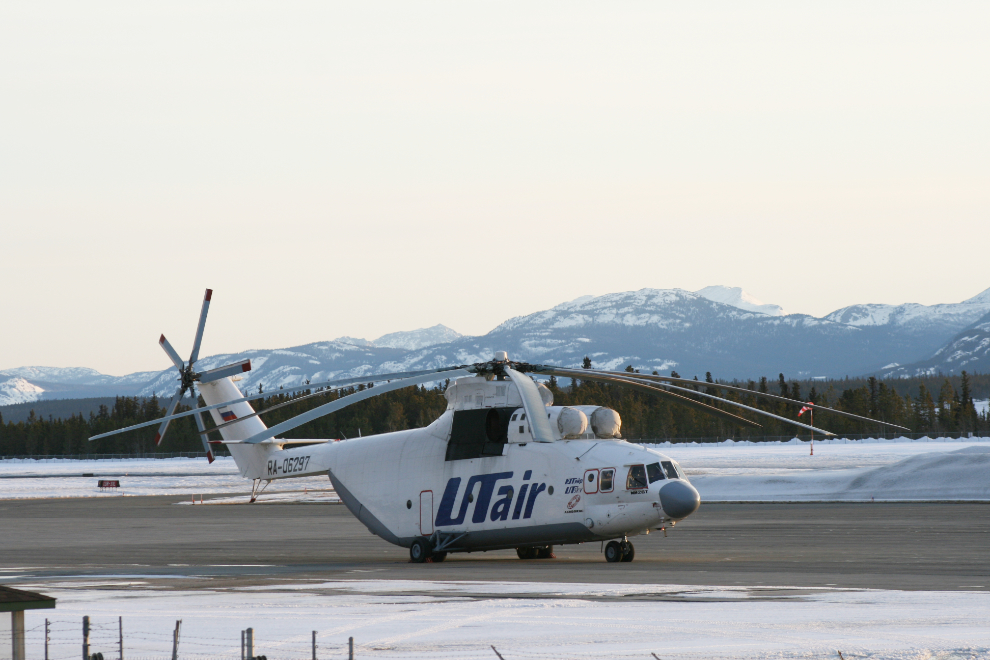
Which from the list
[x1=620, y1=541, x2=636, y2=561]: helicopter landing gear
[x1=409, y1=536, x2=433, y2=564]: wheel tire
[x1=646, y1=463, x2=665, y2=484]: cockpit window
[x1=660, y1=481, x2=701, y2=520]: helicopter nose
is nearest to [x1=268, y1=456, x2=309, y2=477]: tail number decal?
[x1=409, y1=536, x2=433, y2=564]: wheel tire

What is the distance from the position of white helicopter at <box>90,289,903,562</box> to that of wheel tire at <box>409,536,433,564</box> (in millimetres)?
26

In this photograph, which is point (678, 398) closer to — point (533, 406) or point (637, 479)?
point (637, 479)

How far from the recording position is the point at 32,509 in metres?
67.6

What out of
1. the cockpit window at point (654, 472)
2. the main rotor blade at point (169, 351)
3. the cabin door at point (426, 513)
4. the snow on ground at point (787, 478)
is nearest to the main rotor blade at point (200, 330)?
the main rotor blade at point (169, 351)

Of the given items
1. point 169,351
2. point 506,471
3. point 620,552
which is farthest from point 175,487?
point 620,552

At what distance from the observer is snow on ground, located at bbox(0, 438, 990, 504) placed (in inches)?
2429

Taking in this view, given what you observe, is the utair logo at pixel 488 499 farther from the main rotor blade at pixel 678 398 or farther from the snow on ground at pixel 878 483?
the snow on ground at pixel 878 483

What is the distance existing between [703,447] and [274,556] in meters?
120

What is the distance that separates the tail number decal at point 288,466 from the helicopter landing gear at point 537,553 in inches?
281

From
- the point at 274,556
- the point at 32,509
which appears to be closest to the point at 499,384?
the point at 274,556

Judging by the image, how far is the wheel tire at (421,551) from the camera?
105ft

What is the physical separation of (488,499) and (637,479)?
4197mm

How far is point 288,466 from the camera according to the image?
36.5 metres

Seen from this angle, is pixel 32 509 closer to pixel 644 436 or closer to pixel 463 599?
pixel 463 599
